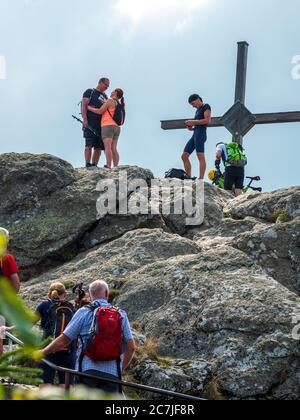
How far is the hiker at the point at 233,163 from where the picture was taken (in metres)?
18.3

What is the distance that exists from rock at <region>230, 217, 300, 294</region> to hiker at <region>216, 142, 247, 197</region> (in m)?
4.43

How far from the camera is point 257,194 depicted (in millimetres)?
17031

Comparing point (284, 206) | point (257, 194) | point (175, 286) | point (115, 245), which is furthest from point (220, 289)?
point (257, 194)

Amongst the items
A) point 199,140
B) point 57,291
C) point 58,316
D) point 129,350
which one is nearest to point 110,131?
point 199,140

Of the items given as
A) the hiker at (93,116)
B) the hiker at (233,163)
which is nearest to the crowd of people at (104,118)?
the hiker at (93,116)

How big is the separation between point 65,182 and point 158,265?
4.20 metres

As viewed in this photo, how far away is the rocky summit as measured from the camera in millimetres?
10797

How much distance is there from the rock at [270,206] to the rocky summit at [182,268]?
2cm

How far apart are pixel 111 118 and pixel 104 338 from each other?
9.90 m

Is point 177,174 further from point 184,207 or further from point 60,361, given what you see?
point 60,361

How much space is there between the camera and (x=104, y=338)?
812 cm

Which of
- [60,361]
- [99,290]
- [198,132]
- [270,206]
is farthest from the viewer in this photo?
[198,132]

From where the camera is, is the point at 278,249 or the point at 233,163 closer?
the point at 278,249
